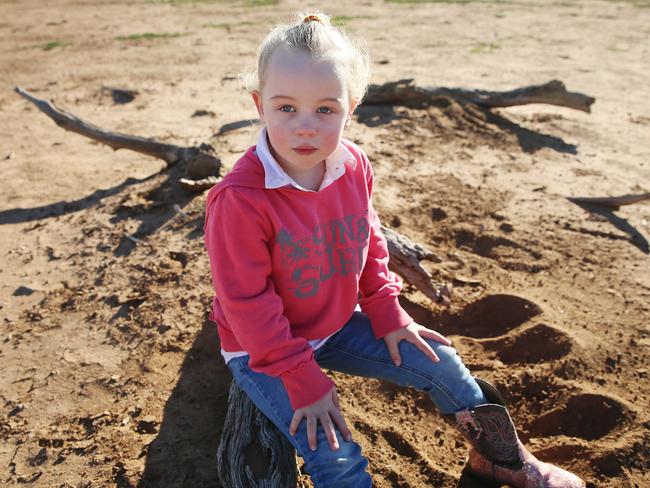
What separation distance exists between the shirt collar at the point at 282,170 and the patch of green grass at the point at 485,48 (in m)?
6.25

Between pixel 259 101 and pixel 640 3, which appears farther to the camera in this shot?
pixel 640 3

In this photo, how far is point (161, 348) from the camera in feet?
9.27

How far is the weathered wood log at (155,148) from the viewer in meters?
3.94

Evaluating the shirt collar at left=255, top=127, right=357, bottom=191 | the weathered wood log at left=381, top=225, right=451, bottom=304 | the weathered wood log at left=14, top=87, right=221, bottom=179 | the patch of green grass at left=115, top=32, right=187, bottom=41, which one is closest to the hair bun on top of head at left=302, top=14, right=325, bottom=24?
the shirt collar at left=255, top=127, right=357, bottom=191

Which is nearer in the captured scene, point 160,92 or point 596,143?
point 596,143

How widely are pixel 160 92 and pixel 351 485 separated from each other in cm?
526

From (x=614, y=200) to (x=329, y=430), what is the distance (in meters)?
2.86

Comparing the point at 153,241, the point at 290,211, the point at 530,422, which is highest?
the point at 290,211

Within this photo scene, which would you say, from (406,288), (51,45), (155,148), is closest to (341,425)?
(406,288)

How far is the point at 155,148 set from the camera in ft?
14.2

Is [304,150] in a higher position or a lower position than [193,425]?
higher

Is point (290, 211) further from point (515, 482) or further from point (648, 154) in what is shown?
point (648, 154)

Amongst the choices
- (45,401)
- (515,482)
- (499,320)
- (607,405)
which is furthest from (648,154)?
(45,401)

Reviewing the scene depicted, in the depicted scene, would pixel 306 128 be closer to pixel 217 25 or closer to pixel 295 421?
pixel 295 421
